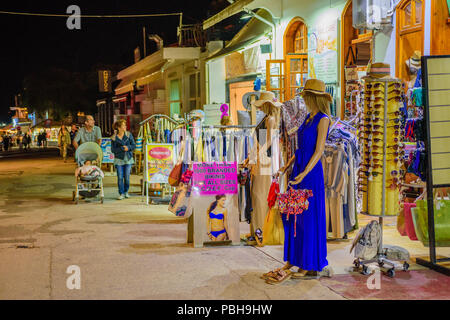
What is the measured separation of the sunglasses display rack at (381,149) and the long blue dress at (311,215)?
70cm

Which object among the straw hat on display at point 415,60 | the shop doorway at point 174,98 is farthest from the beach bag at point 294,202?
the shop doorway at point 174,98

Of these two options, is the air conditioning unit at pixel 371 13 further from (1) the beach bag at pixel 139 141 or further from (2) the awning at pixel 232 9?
(1) the beach bag at pixel 139 141

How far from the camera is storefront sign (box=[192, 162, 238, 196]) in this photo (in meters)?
7.09

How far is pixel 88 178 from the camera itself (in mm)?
11398

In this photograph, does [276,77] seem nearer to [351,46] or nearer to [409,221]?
[351,46]

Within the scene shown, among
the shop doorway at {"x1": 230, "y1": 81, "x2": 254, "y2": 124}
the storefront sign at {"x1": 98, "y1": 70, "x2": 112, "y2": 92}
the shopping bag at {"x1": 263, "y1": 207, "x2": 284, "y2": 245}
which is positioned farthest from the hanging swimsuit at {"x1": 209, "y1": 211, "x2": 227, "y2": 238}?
the storefront sign at {"x1": 98, "y1": 70, "x2": 112, "y2": 92}

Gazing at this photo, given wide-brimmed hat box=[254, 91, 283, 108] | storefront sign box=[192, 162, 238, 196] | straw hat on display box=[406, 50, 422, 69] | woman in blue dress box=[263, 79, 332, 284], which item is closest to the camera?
woman in blue dress box=[263, 79, 332, 284]

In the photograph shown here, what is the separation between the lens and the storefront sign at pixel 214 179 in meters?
7.09

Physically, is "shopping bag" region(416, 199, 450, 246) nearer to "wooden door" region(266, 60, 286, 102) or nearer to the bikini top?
the bikini top

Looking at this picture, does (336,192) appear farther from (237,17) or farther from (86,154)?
(237,17)

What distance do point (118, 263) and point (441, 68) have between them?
14.9 feet

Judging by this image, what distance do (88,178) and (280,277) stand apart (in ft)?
23.2

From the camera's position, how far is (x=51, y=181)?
1616cm

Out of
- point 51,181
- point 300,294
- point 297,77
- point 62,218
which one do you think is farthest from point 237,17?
point 300,294
